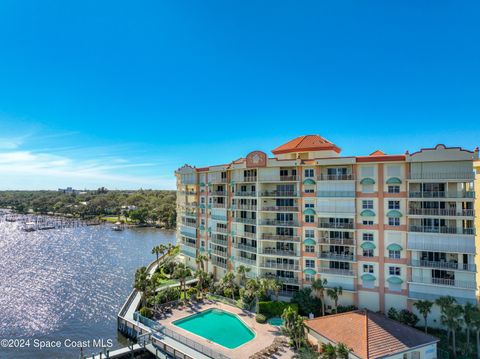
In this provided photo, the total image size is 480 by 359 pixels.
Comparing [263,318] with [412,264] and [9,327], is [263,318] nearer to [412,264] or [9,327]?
[412,264]

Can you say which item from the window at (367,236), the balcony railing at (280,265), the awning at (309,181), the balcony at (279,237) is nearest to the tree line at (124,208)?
the balcony railing at (280,265)

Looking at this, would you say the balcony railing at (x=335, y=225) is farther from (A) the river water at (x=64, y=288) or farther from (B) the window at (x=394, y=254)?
(A) the river water at (x=64, y=288)

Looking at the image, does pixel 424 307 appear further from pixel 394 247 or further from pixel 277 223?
pixel 277 223

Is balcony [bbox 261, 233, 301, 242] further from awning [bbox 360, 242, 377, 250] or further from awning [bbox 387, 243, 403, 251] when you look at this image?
awning [bbox 387, 243, 403, 251]

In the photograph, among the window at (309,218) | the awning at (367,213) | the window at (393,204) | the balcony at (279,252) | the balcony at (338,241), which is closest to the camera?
the window at (393,204)

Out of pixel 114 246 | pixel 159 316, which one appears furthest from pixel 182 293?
pixel 114 246
